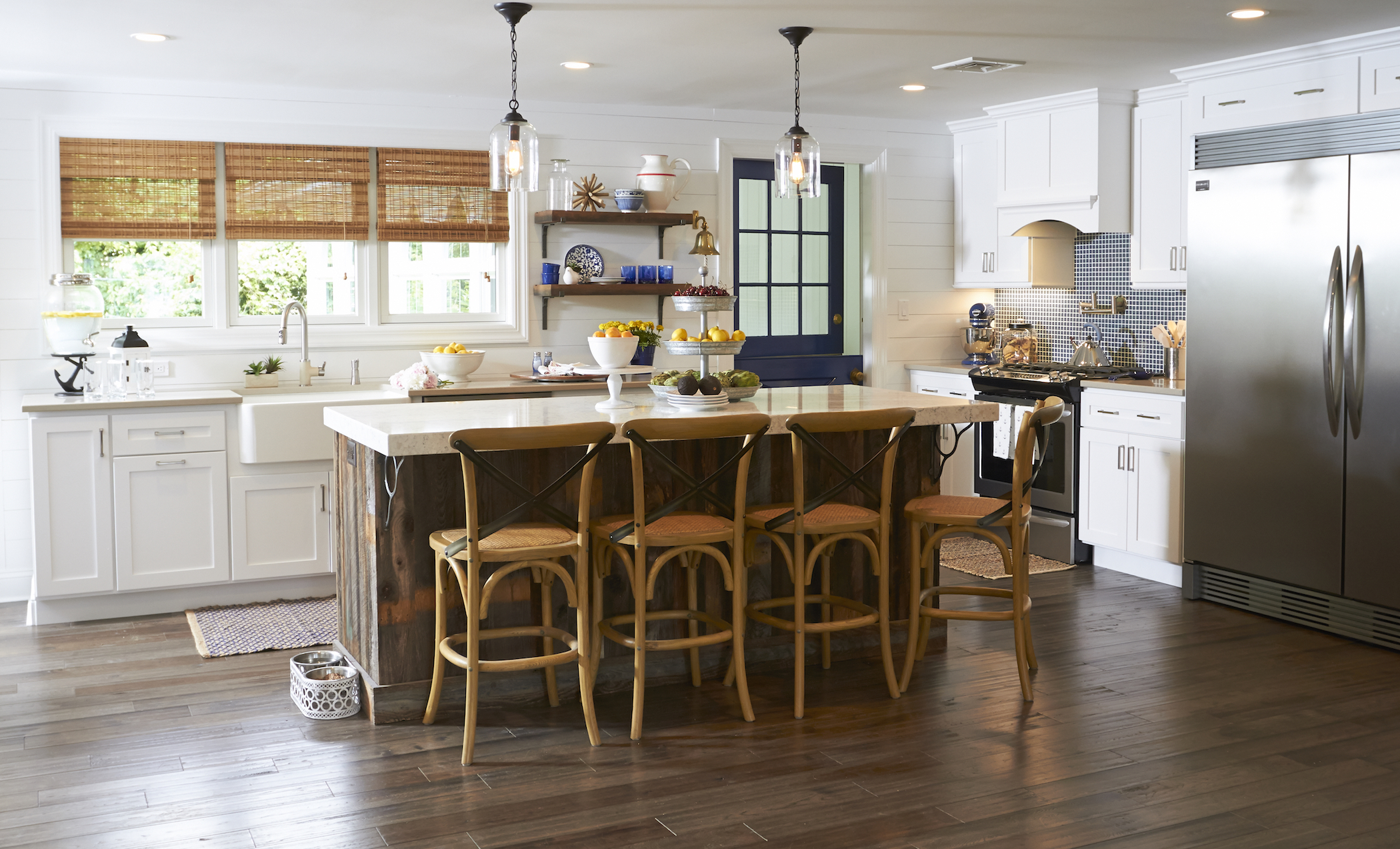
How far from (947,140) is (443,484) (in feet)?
14.4

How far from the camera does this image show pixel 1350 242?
4.46 metres

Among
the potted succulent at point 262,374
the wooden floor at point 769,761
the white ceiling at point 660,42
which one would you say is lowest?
the wooden floor at point 769,761

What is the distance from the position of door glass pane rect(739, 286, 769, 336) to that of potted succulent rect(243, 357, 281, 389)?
96.3 inches

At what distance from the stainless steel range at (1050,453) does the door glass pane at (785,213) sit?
1333mm

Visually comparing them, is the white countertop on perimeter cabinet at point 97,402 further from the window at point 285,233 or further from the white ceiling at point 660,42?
the white ceiling at point 660,42

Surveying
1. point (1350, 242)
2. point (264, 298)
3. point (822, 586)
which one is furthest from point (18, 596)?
point (1350, 242)

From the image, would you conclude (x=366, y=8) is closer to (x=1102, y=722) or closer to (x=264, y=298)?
(x=264, y=298)

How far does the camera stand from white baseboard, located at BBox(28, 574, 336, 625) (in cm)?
489

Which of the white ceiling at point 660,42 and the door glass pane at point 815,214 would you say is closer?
the white ceiling at point 660,42

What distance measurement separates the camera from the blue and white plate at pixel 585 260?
6164 millimetres

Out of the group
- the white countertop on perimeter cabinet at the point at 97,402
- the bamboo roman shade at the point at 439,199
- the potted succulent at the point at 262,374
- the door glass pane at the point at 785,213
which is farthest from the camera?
the door glass pane at the point at 785,213

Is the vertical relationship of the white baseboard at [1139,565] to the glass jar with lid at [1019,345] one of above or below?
below

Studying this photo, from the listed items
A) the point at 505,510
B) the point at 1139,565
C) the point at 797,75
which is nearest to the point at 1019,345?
the point at 1139,565

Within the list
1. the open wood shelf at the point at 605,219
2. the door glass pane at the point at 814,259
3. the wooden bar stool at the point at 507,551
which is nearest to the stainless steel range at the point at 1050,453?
the door glass pane at the point at 814,259
